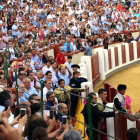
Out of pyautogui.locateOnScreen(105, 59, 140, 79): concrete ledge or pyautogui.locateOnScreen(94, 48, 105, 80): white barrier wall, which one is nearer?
pyautogui.locateOnScreen(94, 48, 105, 80): white barrier wall

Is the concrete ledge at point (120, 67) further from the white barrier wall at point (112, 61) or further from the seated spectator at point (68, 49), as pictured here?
the seated spectator at point (68, 49)

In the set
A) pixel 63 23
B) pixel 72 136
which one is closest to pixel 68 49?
pixel 63 23

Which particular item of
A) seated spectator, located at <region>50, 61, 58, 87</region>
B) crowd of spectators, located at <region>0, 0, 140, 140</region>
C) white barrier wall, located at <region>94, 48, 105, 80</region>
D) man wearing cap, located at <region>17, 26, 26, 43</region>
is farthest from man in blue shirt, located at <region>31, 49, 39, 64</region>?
white barrier wall, located at <region>94, 48, 105, 80</region>

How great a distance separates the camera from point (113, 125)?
522 centimetres

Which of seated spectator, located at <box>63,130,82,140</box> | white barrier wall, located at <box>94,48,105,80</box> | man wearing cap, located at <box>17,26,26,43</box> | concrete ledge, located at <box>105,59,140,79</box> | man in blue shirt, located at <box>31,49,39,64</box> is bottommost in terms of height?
concrete ledge, located at <box>105,59,140,79</box>

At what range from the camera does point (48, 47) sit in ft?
38.7

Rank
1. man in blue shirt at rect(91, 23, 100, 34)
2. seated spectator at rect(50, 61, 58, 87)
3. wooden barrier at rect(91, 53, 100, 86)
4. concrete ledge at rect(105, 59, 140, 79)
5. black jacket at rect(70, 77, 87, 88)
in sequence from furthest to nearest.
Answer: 1. man in blue shirt at rect(91, 23, 100, 34)
2. concrete ledge at rect(105, 59, 140, 79)
3. wooden barrier at rect(91, 53, 100, 86)
4. seated spectator at rect(50, 61, 58, 87)
5. black jacket at rect(70, 77, 87, 88)

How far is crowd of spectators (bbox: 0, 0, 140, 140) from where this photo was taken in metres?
3.61

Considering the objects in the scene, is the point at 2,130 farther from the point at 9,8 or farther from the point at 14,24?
the point at 9,8

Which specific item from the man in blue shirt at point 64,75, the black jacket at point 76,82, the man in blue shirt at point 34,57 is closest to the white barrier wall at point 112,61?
the man in blue shirt at point 34,57

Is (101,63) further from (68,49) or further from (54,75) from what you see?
(54,75)

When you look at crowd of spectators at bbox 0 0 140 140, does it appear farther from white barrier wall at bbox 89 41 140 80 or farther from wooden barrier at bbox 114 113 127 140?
wooden barrier at bbox 114 113 127 140

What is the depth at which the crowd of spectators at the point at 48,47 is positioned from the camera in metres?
3.61

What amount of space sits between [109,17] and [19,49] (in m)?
11.5
